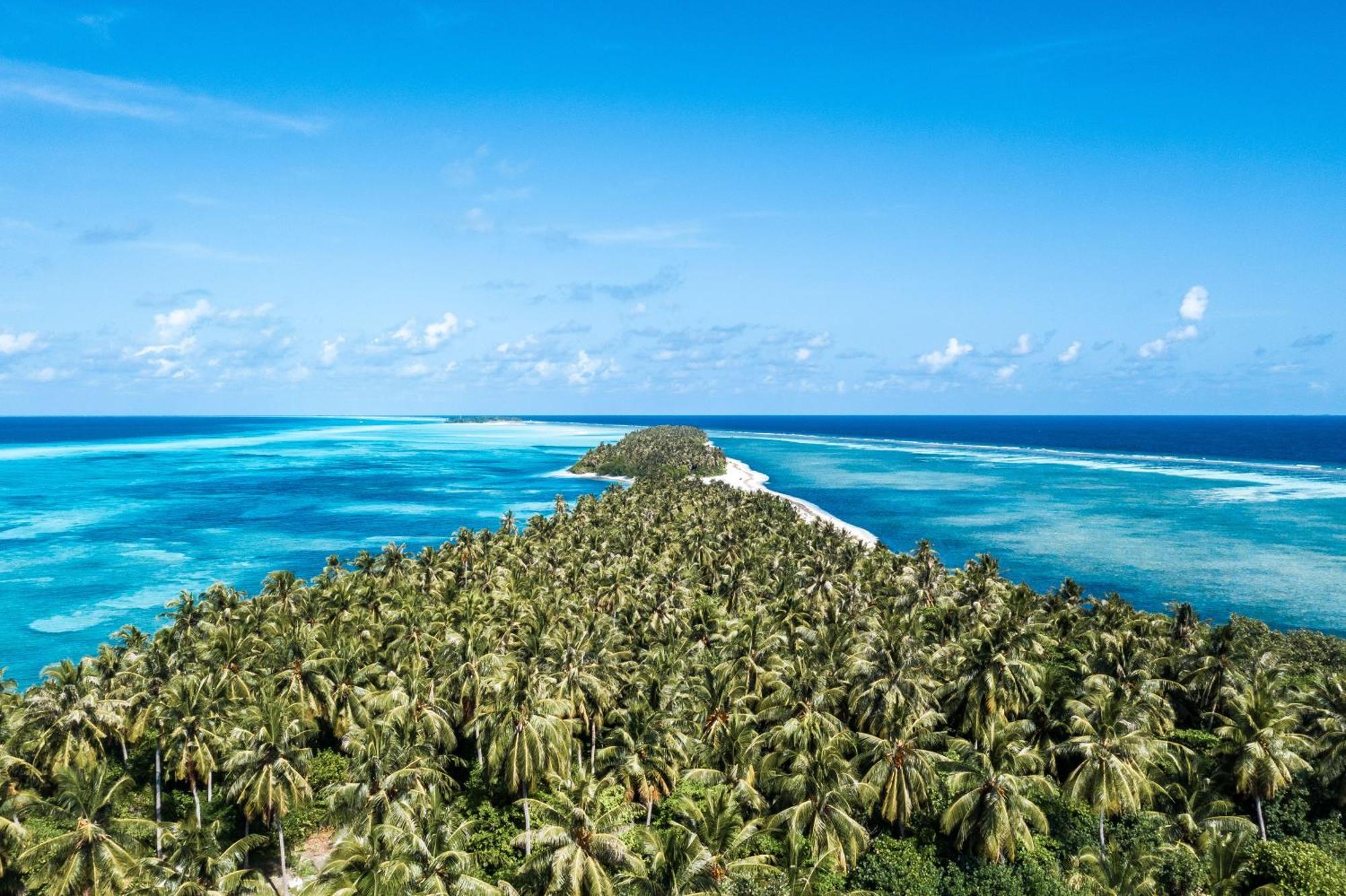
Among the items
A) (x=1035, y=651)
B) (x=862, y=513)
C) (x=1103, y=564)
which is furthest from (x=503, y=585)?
(x=862, y=513)

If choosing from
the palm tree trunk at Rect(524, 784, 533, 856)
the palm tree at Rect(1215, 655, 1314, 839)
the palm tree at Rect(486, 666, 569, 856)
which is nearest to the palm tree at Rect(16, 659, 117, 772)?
the palm tree at Rect(486, 666, 569, 856)

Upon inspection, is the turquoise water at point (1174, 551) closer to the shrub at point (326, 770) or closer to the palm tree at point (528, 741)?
the palm tree at point (528, 741)

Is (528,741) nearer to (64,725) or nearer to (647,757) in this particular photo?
(647,757)

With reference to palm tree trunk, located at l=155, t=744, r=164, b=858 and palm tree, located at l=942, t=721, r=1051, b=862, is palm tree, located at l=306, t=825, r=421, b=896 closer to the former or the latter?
palm tree trunk, located at l=155, t=744, r=164, b=858

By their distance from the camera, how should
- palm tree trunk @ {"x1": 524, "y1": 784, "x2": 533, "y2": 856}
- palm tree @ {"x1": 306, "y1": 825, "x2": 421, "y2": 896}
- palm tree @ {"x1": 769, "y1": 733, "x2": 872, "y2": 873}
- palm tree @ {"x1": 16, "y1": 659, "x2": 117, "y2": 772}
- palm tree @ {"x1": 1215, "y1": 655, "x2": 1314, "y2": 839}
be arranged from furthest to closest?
palm tree @ {"x1": 16, "y1": 659, "x2": 117, "y2": 772}
palm tree @ {"x1": 1215, "y1": 655, "x2": 1314, "y2": 839}
palm tree trunk @ {"x1": 524, "y1": 784, "x2": 533, "y2": 856}
palm tree @ {"x1": 769, "y1": 733, "x2": 872, "y2": 873}
palm tree @ {"x1": 306, "y1": 825, "x2": 421, "y2": 896}

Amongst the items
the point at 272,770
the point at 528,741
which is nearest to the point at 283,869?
the point at 272,770

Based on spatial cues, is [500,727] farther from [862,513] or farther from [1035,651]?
[862,513]
